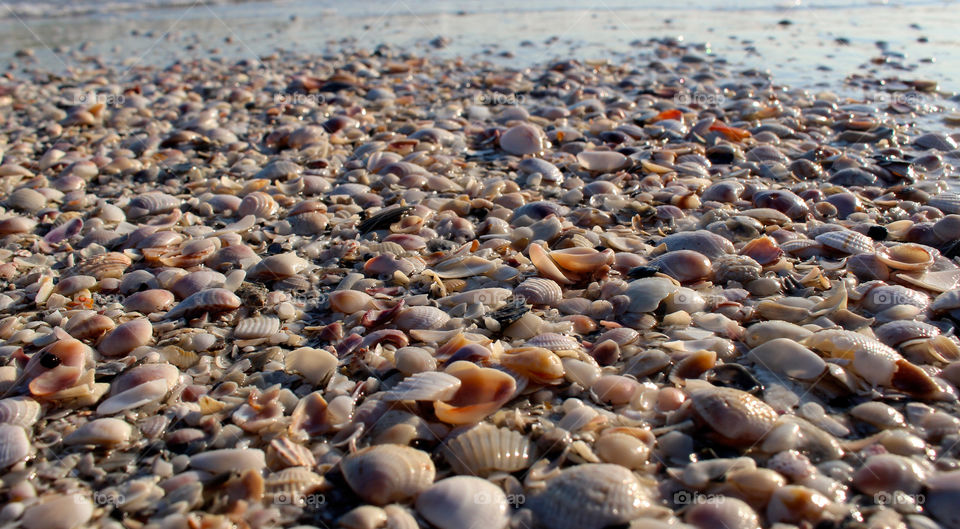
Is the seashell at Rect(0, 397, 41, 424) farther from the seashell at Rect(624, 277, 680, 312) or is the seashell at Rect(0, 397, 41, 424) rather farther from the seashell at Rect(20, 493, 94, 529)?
the seashell at Rect(624, 277, 680, 312)

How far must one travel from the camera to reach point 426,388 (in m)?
2.17

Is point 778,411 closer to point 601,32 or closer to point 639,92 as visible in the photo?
point 639,92

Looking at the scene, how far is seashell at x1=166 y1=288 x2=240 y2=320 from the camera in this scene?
9.35 feet

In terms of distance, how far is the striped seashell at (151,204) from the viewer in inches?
160

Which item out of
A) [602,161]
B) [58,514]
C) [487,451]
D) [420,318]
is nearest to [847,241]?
[602,161]

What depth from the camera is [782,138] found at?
207 inches

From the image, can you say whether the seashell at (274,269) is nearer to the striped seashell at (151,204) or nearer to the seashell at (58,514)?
the striped seashell at (151,204)

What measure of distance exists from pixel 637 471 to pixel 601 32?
10.6 meters

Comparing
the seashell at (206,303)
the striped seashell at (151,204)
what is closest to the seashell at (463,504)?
the seashell at (206,303)

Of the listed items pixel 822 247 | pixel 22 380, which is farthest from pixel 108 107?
pixel 822 247

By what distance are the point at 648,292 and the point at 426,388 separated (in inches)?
44.5

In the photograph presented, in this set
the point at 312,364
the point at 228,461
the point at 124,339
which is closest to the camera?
the point at 228,461

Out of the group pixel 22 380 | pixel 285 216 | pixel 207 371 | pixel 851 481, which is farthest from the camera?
pixel 285 216

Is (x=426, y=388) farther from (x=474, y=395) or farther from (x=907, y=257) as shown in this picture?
(x=907, y=257)
